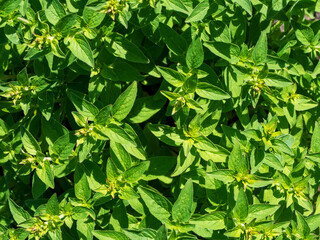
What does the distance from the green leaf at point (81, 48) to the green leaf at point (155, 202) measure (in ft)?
3.93

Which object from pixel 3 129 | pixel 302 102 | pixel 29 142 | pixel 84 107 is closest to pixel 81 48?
pixel 84 107

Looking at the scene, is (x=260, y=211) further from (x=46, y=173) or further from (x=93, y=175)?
(x=46, y=173)

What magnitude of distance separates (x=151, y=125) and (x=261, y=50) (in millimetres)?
1199

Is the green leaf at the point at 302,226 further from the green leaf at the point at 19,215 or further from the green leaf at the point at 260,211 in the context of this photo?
the green leaf at the point at 19,215

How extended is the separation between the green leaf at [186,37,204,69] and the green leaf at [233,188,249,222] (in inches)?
45.5

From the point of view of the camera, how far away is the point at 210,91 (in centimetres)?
334

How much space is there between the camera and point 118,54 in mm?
3428

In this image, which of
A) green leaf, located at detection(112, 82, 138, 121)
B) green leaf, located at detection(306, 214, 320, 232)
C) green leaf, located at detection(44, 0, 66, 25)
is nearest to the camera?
green leaf, located at detection(44, 0, 66, 25)

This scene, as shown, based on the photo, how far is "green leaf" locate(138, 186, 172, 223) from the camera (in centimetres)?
333

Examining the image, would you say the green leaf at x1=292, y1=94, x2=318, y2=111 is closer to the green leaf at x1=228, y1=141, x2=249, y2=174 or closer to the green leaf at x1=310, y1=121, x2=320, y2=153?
the green leaf at x1=310, y1=121, x2=320, y2=153

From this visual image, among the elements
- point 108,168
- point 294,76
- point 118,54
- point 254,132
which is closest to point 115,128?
point 108,168

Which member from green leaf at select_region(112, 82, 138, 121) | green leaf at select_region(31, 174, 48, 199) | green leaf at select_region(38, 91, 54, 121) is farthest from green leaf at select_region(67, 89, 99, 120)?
green leaf at select_region(31, 174, 48, 199)

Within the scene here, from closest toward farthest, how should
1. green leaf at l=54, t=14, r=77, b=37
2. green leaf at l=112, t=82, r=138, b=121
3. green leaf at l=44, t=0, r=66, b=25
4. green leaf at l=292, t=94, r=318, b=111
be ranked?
1. green leaf at l=54, t=14, r=77, b=37
2. green leaf at l=44, t=0, r=66, b=25
3. green leaf at l=112, t=82, r=138, b=121
4. green leaf at l=292, t=94, r=318, b=111

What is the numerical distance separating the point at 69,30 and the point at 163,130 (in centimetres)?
121
